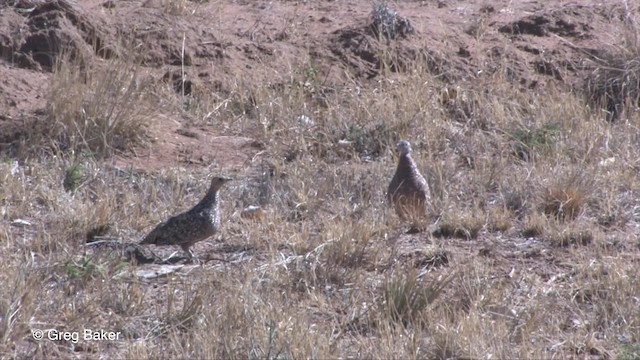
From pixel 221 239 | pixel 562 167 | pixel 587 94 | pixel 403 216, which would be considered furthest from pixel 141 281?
pixel 587 94

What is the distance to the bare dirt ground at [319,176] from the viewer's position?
7.09 meters

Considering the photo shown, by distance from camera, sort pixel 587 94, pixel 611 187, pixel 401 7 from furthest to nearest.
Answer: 1. pixel 401 7
2. pixel 587 94
3. pixel 611 187

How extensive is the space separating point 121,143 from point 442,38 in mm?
3795

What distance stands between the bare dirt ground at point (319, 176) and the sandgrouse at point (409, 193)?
0.16 m

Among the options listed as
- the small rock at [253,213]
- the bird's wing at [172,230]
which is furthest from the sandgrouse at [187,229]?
the small rock at [253,213]

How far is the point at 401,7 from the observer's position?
13.6 meters

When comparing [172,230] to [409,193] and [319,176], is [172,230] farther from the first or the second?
[319,176]

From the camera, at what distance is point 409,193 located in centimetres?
902

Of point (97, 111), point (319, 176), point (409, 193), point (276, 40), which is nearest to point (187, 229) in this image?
point (409, 193)

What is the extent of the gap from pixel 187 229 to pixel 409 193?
1.68 metres

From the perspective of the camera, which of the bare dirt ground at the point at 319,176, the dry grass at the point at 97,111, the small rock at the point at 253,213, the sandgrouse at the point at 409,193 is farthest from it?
the dry grass at the point at 97,111

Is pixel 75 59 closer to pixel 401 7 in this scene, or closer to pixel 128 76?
pixel 128 76

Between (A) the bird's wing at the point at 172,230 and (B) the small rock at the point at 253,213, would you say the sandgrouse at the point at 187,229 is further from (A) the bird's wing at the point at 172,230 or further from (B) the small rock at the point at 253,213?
(B) the small rock at the point at 253,213

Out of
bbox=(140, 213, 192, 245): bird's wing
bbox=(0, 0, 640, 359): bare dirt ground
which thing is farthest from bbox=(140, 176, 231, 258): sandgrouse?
bbox=(0, 0, 640, 359): bare dirt ground
